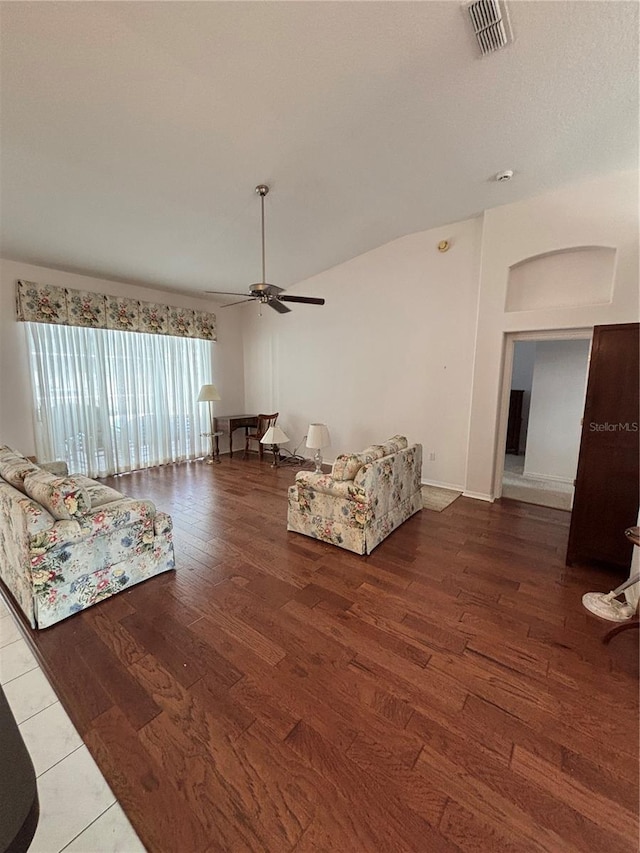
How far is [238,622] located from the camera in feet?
7.06

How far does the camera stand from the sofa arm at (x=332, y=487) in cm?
288

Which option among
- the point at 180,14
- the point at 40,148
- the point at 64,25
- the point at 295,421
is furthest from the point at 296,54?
the point at 295,421

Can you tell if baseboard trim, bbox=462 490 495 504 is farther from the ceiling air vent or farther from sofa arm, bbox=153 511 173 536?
the ceiling air vent

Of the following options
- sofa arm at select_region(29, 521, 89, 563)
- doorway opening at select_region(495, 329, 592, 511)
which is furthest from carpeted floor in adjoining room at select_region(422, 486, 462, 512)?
sofa arm at select_region(29, 521, 89, 563)

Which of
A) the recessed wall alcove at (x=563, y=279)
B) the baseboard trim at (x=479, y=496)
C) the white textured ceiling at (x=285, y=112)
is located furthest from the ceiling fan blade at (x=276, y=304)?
the baseboard trim at (x=479, y=496)

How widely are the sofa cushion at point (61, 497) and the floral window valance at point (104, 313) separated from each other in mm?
3195

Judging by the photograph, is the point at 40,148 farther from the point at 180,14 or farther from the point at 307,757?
the point at 307,757

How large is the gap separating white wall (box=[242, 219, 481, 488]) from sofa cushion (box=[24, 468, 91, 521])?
400cm

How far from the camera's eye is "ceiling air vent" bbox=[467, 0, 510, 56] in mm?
1851

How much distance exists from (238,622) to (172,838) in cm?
100

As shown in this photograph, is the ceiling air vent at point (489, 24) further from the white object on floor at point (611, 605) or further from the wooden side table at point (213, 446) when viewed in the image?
the wooden side table at point (213, 446)

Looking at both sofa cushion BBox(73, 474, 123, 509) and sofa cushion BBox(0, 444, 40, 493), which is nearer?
sofa cushion BBox(0, 444, 40, 493)

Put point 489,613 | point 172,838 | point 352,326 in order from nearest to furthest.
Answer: point 172,838
point 489,613
point 352,326

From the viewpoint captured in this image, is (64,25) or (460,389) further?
(460,389)
